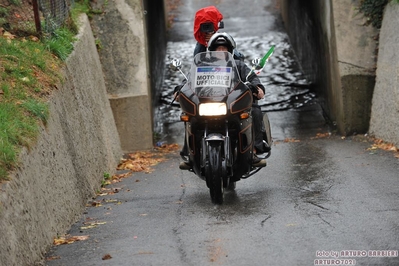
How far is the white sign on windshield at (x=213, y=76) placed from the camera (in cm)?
830

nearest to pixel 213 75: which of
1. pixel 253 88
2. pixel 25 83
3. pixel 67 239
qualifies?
pixel 253 88

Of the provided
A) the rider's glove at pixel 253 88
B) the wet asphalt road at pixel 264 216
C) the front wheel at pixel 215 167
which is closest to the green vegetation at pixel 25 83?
the wet asphalt road at pixel 264 216

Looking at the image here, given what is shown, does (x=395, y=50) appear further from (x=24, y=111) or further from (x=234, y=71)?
(x=24, y=111)

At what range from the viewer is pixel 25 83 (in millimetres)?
8852

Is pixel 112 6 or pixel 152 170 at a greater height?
pixel 112 6

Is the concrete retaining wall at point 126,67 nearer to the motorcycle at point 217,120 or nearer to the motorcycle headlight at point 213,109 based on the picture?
the motorcycle at point 217,120

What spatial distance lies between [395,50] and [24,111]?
6762mm

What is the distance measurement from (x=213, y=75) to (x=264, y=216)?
1.67 meters

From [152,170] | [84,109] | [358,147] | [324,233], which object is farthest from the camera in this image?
[358,147]

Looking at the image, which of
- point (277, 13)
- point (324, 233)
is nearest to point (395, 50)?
point (324, 233)

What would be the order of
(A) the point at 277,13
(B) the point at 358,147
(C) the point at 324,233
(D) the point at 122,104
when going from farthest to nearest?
(A) the point at 277,13, (D) the point at 122,104, (B) the point at 358,147, (C) the point at 324,233

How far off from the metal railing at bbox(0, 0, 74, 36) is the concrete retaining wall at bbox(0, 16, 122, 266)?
0.48 metres

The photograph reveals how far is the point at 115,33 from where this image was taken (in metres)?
14.6

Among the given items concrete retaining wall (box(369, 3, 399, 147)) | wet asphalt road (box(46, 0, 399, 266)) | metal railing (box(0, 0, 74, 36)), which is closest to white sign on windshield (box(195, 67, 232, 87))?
wet asphalt road (box(46, 0, 399, 266))
